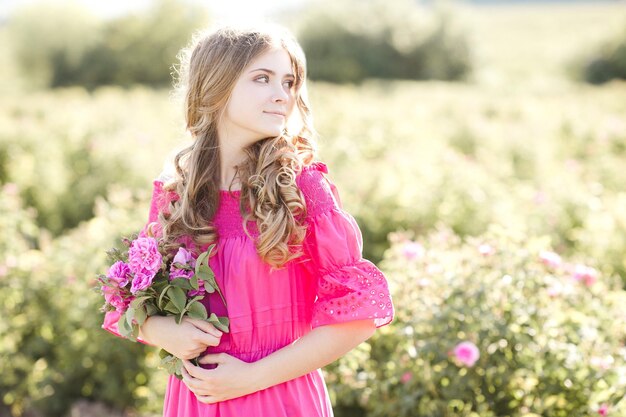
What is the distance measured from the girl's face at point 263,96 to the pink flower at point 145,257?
402 mm

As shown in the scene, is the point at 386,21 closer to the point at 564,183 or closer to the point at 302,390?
the point at 564,183

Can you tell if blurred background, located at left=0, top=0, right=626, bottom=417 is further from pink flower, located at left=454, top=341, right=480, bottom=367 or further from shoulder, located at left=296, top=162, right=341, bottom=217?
shoulder, located at left=296, top=162, right=341, bottom=217

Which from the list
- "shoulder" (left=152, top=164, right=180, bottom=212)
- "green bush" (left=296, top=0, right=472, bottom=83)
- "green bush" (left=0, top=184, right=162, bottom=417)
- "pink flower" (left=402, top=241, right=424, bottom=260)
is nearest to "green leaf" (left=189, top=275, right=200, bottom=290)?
"shoulder" (left=152, top=164, right=180, bottom=212)

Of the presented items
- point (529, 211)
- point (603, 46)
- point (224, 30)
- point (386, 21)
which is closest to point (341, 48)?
point (386, 21)

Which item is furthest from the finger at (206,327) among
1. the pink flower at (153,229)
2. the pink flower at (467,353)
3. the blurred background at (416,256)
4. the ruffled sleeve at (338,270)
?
the pink flower at (467,353)

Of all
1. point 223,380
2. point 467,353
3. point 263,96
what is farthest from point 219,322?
point 467,353

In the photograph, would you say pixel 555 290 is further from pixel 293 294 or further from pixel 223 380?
pixel 223 380

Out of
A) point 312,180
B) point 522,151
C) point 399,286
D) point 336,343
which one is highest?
point 312,180

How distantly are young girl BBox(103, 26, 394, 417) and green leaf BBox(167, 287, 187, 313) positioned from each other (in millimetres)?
52

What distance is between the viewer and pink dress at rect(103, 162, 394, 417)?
160 centimetres

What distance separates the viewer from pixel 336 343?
→ 1612 millimetres

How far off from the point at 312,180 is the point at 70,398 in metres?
3.00

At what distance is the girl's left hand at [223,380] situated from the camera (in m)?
1.59

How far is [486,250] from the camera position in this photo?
2.70 metres
